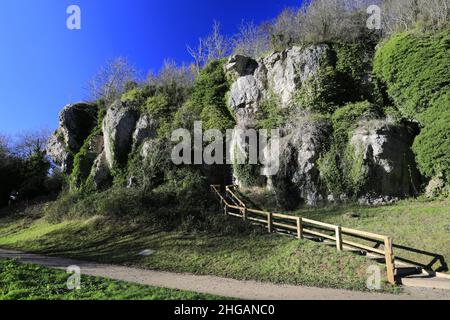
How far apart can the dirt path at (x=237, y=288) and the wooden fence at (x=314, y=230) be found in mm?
1261

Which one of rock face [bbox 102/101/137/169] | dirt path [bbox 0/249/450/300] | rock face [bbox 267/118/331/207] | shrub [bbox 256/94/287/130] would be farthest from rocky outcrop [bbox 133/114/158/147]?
dirt path [bbox 0/249/450/300]

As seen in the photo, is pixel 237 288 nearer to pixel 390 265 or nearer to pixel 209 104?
pixel 390 265

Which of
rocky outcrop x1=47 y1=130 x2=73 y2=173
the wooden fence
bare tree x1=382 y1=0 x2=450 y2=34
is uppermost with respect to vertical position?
bare tree x1=382 y1=0 x2=450 y2=34

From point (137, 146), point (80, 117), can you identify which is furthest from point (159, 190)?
point (80, 117)

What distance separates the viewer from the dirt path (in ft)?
25.3

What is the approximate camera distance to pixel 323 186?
55.1 feet

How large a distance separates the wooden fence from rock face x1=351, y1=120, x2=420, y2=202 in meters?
4.23

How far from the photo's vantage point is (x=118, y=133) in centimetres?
2564

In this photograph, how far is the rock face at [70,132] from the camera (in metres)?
30.0

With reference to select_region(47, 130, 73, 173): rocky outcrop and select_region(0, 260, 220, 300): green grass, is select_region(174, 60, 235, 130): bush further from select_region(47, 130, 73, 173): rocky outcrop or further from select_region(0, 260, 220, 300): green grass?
select_region(0, 260, 220, 300): green grass

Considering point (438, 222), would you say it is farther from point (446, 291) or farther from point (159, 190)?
point (159, 190)

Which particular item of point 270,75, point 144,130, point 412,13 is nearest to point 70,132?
point 144,130

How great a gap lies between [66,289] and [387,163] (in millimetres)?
14268

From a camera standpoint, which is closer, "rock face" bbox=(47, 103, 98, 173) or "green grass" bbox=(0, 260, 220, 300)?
"green grass" bbox=(0, 260, 220, 300)
